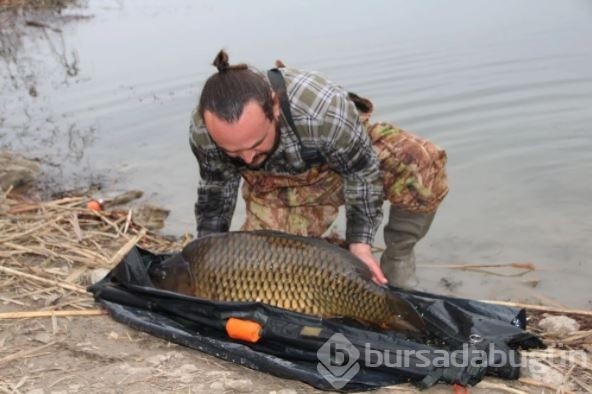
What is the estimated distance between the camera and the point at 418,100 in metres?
7.45

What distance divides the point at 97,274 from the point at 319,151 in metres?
1.24

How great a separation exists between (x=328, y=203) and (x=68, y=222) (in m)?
1.58

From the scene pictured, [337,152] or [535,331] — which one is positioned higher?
[337,152]

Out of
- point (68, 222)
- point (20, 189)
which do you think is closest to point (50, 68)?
point (20, 189)

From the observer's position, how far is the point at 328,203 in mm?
3504

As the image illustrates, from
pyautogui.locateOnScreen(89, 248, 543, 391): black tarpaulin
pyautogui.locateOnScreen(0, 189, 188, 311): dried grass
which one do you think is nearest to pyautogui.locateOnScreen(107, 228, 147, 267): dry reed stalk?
pyautogui.locateOnScreen(0, 189, 188, 311): dried grass

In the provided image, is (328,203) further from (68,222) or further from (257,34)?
(257,34)

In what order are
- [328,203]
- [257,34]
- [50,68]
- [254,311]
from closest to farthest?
[254,311] → [328,203] → [50,68] → [257,34]

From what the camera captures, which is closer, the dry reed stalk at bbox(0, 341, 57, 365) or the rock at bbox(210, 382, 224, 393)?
the rock at bbox(210, 382, 224, 393)

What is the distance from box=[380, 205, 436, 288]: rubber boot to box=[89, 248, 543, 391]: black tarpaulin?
0.69 meters

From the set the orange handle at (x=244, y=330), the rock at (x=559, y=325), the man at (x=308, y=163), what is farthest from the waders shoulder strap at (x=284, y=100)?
the rock at (x=559, y=325)

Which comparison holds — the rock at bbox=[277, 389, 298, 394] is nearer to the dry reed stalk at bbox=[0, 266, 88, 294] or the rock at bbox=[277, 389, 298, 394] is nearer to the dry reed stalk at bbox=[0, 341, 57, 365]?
the dry reed stalk at bbox=[0, 341, 57, 365]

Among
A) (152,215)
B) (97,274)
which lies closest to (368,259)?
(97,274)

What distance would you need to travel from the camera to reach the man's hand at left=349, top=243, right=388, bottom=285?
296 cm
